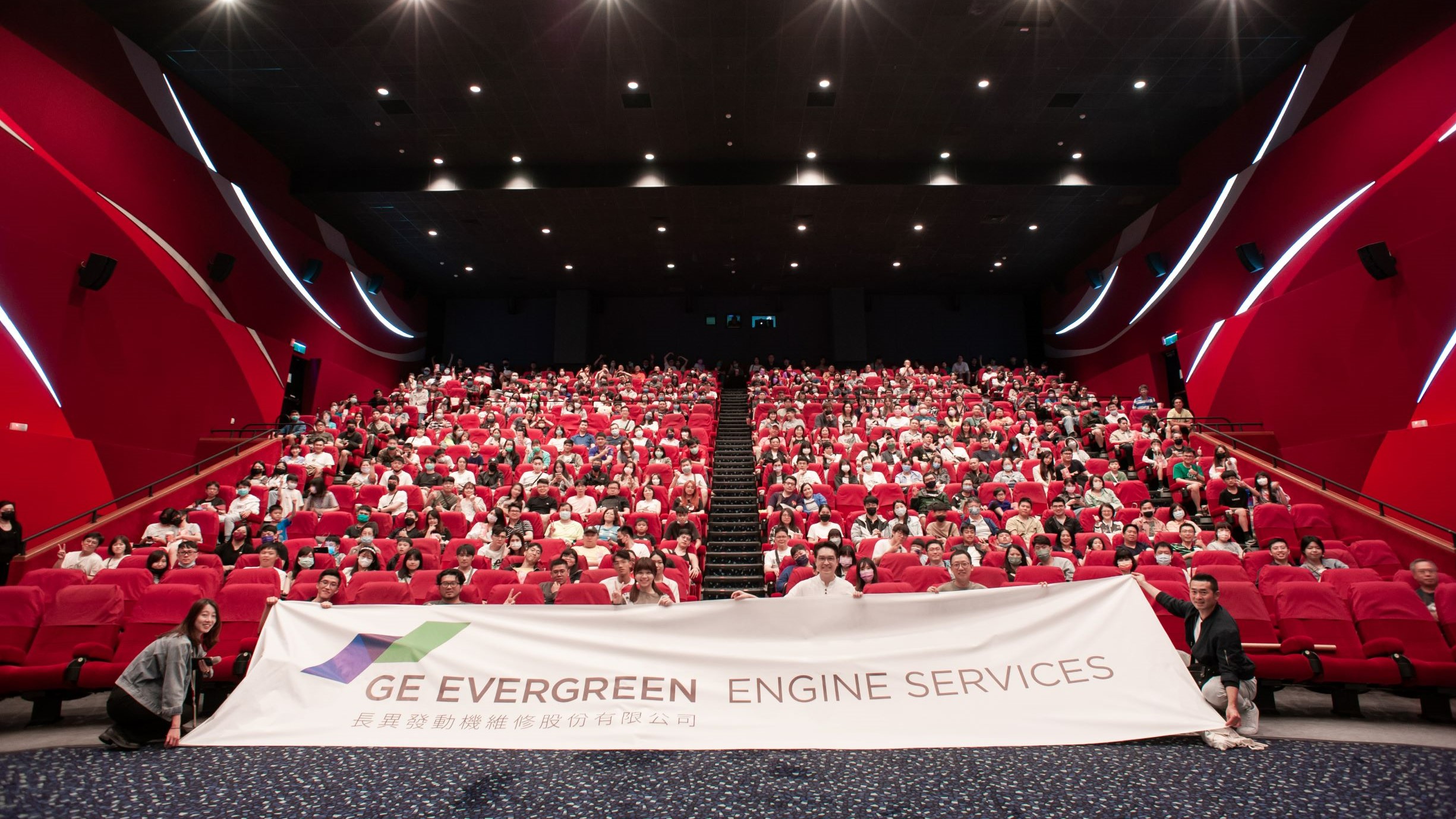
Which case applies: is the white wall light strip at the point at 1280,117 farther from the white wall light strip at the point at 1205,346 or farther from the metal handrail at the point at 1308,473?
the metal handrail at the point at 1308,473

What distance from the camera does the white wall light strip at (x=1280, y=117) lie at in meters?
10.2

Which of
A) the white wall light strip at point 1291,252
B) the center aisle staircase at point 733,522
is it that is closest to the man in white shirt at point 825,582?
the center aisle staircase at point 733,522

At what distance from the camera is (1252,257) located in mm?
11039

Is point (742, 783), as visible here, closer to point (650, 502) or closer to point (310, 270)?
point (650, 502)

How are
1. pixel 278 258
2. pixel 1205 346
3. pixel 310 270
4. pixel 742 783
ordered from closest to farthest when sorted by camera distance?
pixel 742 783
pixel 1205 346
pixel 278 258
pixel 310 270

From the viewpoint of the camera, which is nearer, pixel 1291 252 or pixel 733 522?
pixel 733 522

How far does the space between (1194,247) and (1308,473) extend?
5.49m

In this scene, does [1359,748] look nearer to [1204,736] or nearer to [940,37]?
[1204,736]

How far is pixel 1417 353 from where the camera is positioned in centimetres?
809

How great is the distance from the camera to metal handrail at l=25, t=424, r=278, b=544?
763cm

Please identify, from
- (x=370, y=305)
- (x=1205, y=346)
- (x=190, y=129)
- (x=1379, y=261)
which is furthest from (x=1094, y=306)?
(x=190, y=129)

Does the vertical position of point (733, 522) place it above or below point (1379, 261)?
below

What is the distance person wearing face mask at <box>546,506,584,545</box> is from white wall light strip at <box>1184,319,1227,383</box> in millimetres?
11134

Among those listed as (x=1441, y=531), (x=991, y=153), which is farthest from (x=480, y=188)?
(x=1441, y=531)
